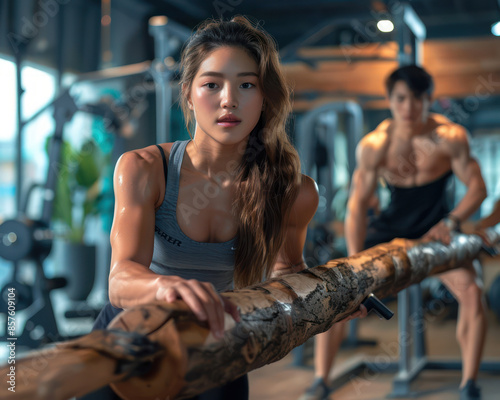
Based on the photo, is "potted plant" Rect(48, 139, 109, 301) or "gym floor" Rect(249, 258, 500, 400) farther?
"potted plant" Rect(48, 139, 109, 301)

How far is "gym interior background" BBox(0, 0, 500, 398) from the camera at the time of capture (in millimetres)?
3766

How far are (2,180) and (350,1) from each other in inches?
161

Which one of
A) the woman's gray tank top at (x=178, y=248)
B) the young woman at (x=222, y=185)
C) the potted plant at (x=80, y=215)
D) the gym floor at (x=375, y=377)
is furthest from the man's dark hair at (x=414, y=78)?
the potted plant at (x=80, y=215)

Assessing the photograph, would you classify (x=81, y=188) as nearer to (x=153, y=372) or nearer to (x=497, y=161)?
(x=497, y=161)

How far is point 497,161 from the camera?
5.04 meters

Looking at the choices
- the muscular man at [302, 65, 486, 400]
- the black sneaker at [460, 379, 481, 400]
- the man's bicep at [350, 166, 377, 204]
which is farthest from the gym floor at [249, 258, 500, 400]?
the man's bicep at [350, 166, 377, 204]

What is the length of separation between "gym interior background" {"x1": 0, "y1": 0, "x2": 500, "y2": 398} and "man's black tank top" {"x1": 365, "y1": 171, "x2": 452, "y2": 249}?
66 centimetres

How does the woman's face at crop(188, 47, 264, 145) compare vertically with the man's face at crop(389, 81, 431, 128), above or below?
below

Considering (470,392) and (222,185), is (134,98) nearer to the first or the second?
(470,392)

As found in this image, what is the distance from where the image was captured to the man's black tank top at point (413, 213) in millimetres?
3256

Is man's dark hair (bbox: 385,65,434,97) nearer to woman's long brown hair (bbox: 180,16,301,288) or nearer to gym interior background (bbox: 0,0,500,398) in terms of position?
gym interior background (bbox: 0,0,500,398)

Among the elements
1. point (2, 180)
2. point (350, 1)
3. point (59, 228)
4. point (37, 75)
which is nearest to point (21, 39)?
point (37, 75)

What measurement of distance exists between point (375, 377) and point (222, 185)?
8.55 ft

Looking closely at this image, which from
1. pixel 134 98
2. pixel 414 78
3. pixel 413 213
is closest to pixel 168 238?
pixel 414 78
